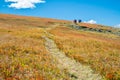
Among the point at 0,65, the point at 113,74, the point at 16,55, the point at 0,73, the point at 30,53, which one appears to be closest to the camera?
the point at 0,73

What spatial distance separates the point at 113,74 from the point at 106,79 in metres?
1.41

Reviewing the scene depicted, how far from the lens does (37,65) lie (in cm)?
1702

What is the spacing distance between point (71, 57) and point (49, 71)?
23.0ft

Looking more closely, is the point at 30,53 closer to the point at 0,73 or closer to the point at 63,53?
the point at 63,53

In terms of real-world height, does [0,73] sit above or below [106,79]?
above

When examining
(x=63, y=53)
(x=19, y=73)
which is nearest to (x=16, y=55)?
(x=19, y=73)

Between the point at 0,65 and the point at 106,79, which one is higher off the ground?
the point at 0,65

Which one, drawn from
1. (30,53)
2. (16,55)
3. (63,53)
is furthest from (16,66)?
(63,53)

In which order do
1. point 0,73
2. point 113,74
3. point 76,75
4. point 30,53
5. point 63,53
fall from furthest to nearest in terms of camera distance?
point 63,53 < point 30,53 < point 113,74 < point 76,75 < point 0,73

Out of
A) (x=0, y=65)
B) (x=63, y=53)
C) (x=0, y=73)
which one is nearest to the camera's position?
(x=0, y=73)

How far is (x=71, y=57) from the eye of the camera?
22875mm

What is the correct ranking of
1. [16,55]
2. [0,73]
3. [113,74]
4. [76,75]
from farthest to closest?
[16,55], [113,74], [76,75], [0,73]

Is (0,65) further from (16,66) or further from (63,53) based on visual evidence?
(63,53)

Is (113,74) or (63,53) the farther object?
(63,53)
